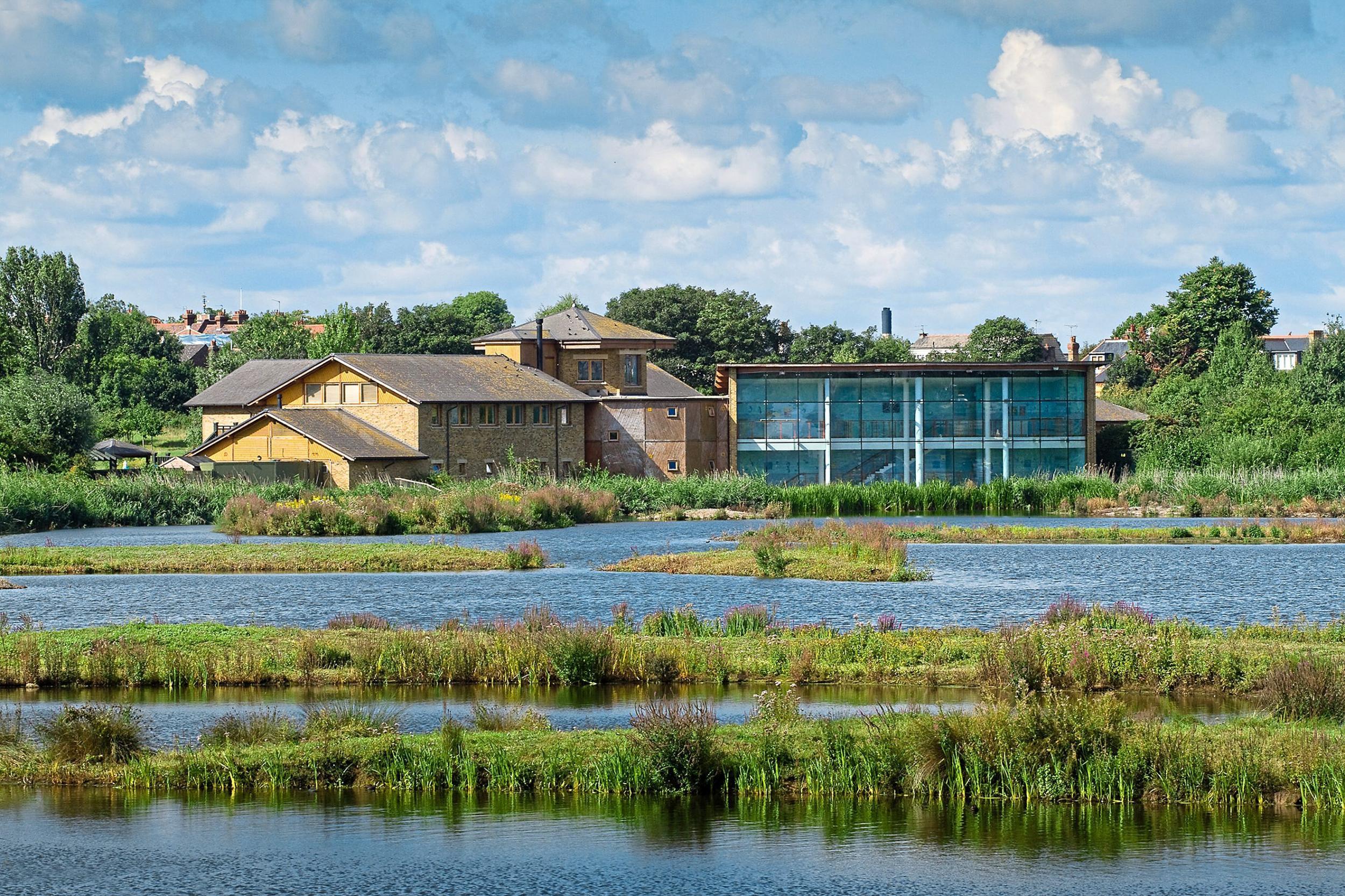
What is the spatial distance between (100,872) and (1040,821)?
9.09 meters

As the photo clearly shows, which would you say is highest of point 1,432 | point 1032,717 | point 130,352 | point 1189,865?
point 130,352

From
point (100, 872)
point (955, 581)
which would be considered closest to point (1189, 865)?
point (100, 872)

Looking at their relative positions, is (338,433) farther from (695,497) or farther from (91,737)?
(91,737)

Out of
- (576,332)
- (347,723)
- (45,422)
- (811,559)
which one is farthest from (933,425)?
(347,723)

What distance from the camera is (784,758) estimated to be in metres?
17.9

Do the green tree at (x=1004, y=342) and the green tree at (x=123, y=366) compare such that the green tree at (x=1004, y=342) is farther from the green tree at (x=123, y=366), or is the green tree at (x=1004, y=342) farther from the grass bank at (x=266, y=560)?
the grass bank at (x=266, y=560)

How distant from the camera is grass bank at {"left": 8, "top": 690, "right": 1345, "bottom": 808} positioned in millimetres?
17031

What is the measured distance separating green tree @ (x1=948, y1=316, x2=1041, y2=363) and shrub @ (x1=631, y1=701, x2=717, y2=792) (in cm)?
10804

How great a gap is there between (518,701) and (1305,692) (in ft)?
33.8

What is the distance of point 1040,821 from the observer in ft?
54.0

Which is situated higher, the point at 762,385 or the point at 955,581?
the point at 762,385

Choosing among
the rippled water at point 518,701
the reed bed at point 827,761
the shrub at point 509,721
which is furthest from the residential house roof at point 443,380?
the reed bed at point 827,761

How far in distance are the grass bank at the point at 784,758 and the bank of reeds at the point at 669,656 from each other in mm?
3654

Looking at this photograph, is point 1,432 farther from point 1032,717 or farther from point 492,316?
point 492,316
